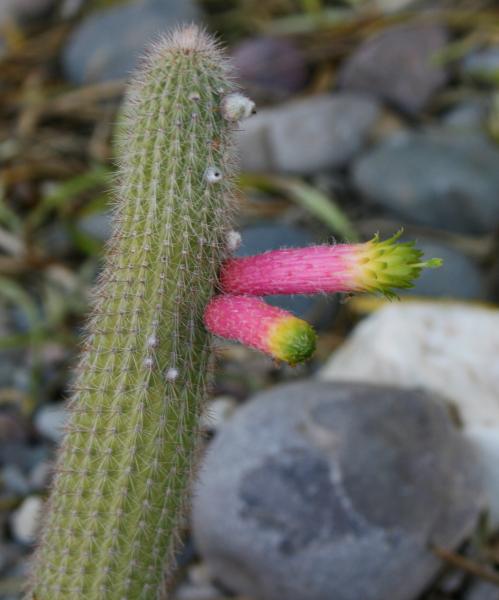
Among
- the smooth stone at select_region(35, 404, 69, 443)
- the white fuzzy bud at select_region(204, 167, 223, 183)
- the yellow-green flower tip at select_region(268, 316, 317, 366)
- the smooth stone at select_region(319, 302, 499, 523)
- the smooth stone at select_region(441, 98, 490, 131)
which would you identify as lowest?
the yellow-green flower tip at select_region(268, 316, 317, 366)

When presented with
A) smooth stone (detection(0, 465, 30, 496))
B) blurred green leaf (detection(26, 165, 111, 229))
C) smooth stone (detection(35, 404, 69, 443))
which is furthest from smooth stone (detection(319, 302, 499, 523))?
blurred green leaf (detection(26, 165, 111, 229))

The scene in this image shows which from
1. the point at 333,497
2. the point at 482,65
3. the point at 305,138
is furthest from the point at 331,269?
the point at 482,65

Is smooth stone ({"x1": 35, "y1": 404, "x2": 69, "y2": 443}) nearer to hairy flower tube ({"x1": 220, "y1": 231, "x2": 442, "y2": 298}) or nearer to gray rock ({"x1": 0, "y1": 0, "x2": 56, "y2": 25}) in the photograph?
hairy flower tube ({"x1": 220, "y1": 231, "x2": 442, "y2": 298})

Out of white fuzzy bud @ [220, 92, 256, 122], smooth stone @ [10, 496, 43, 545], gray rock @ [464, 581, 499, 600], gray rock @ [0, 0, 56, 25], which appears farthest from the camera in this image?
gray rock @ [0, 0, 56, 25]

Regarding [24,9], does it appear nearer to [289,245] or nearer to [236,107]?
[289,245]

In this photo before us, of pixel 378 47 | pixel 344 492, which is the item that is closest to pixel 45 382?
pixel 344 492

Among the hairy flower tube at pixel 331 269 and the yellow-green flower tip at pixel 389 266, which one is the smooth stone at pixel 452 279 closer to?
the hairy flower tube at pixel 331 269

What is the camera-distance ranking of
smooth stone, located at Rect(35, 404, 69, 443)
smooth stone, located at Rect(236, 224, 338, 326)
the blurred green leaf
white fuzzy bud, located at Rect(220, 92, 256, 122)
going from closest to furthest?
white fuzzy bud, located at Rect(220, 92, 256, 122) → smooth stone, located at Rect(35, 404, 69, 443) → smooth stone, located at Rect(236, 224, 338, 326) → the blurred green leaf

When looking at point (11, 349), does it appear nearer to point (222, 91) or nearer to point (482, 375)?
point (482, 375)
